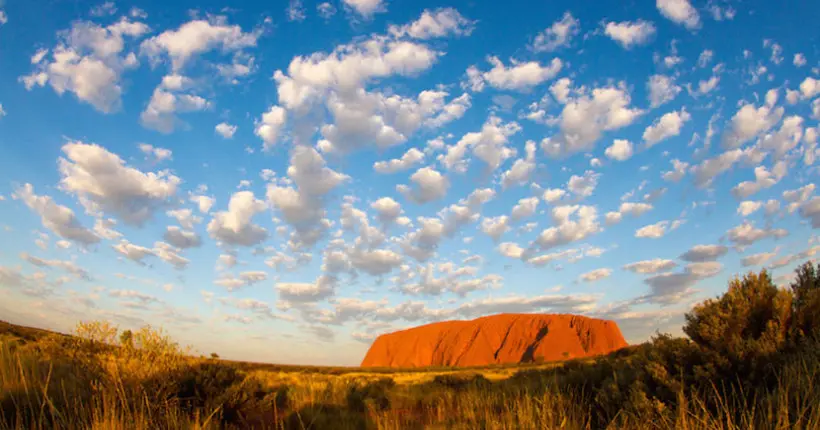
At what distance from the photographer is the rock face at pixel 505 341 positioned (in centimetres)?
11225

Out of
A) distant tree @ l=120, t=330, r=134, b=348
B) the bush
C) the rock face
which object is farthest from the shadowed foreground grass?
the rock face

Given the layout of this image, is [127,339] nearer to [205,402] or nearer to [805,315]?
[205,402]

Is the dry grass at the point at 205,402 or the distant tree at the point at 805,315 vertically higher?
the distant tree at the point at 805,315

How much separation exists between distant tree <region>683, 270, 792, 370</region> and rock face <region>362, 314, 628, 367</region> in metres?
104

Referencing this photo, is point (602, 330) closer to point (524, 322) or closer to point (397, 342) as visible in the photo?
point (524, 322)

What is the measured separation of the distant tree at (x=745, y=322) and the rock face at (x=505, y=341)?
104 m

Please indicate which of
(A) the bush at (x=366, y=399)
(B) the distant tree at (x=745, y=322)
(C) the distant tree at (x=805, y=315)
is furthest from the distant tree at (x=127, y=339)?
(C) the distant tree at (x=805, y=315)

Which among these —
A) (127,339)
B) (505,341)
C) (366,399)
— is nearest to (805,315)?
(366,399)

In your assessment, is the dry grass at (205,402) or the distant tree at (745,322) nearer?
the dry grass at (205,402)

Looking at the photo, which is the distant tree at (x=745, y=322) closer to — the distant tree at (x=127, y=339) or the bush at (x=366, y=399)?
the bush at (x=366, y=399)

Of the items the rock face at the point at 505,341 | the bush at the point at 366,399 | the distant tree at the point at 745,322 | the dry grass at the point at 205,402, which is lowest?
the rock face at the point at 505,341

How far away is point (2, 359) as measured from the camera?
21.4 ft

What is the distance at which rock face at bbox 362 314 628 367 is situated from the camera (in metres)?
112

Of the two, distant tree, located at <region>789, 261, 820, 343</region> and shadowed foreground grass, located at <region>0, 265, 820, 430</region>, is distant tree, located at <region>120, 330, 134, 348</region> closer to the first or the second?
shadowed foreground grass, located at <region>0, 265, 820, 430</region>
